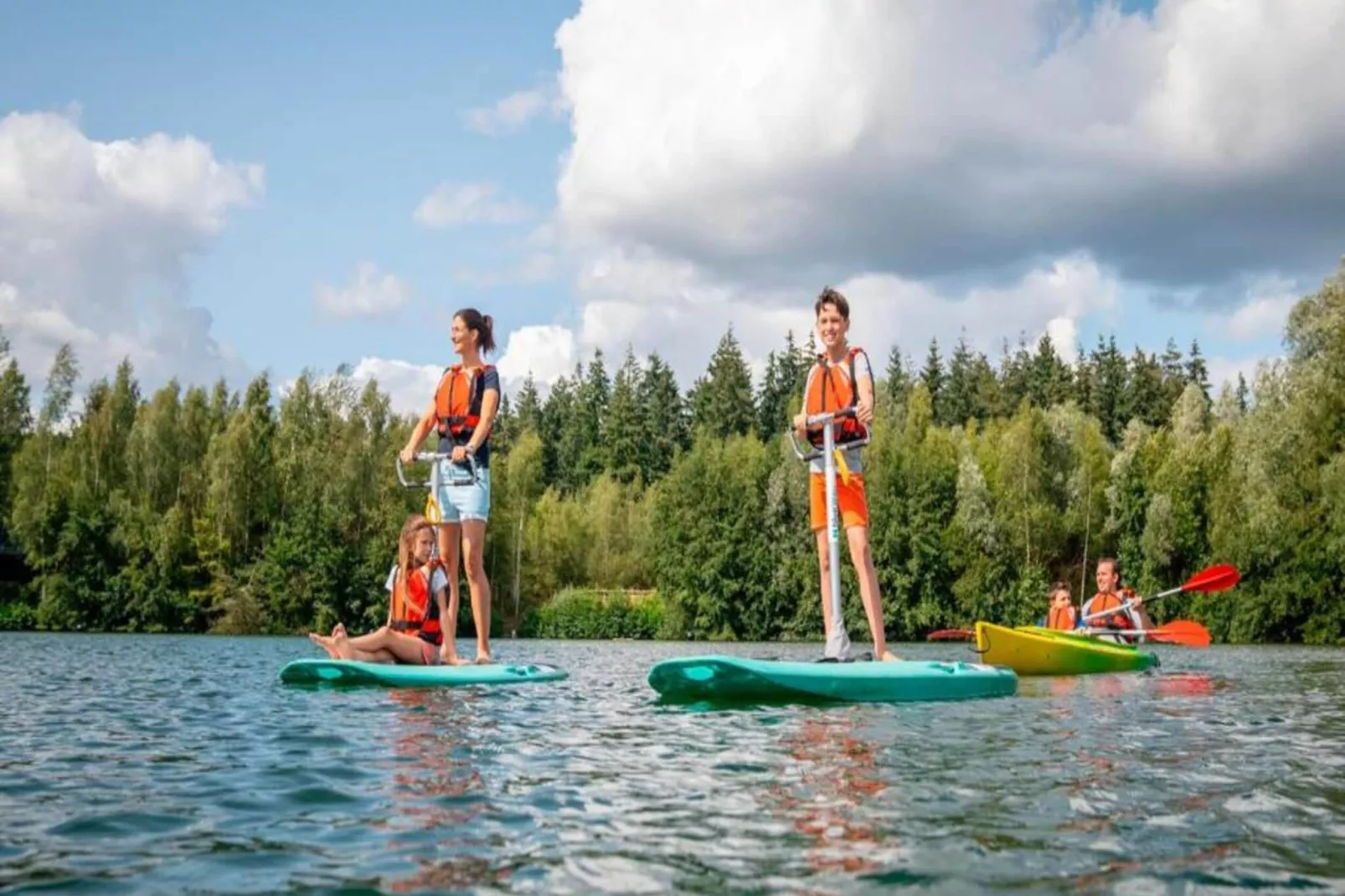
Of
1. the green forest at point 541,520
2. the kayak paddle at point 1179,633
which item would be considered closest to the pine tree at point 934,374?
the green forest at point 541,520

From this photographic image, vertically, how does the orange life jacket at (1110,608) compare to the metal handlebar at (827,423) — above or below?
below

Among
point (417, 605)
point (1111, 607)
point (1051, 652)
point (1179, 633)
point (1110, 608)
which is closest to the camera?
point (417, 605)

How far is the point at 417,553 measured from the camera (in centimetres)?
1039

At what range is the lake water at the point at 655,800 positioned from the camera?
3.36m

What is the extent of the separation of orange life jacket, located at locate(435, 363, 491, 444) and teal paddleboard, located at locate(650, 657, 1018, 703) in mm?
2961

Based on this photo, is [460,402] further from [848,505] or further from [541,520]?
[541,520]

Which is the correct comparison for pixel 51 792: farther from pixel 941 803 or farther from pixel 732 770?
pixel 941 803

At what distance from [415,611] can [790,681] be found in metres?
3.79

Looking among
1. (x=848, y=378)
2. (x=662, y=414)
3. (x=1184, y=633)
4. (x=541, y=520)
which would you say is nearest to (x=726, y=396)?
(x=662, y=414)

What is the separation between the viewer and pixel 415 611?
10.5 metres

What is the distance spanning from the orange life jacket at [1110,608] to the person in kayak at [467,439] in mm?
10024

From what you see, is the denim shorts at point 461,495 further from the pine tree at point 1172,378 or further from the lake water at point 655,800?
the pine tree at point 1172,378

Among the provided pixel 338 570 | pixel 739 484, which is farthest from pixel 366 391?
pixel 739 484

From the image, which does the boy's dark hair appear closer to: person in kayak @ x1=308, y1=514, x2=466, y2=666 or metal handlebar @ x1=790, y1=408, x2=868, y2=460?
metal handlebar @ x1=790, y1=408, x2=868, y2=460
